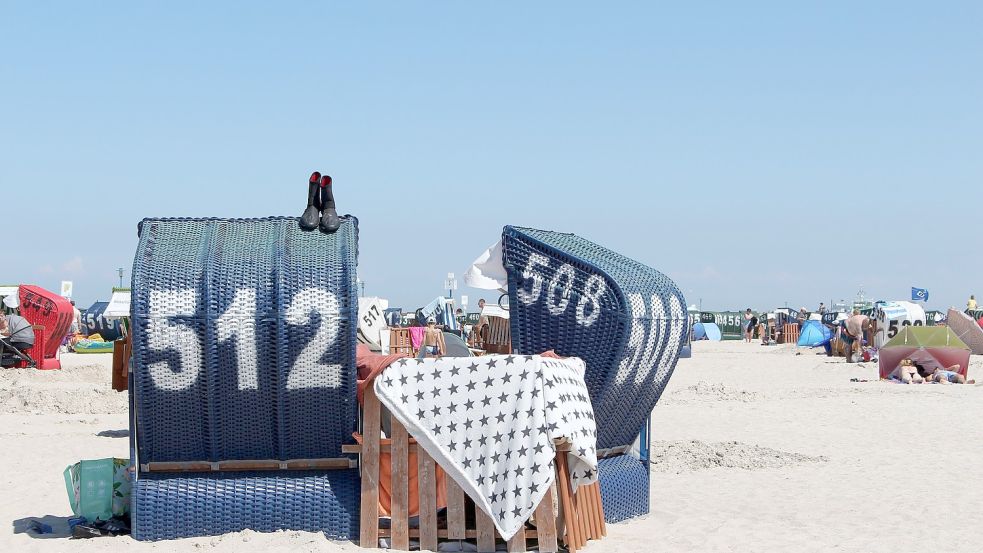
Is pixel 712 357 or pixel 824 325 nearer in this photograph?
pixel 712 357

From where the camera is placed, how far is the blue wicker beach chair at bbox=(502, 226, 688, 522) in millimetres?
7434

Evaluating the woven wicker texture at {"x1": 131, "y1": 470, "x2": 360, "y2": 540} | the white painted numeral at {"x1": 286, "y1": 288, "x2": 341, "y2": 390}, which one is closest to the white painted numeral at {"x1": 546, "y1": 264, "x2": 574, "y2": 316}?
the white painted numeral at {"x1": 286, "y1": 288, "x2": 341, "y2": 390}

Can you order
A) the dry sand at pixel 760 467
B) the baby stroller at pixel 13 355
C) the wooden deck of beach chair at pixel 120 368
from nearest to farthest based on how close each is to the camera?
the dry sand at pixel 760 467
the wooden deck of beach chair at pixel 120 368
the baby stroller at pixel 13 355

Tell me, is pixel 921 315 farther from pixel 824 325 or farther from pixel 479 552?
pixel 479 552

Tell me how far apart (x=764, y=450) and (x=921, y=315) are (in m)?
25.2

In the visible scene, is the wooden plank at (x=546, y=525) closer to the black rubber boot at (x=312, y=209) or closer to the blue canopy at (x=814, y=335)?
the black rubber boot at (x=312, y=209)

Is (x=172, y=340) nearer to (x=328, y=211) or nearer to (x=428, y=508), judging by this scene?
(x=328, y=211)

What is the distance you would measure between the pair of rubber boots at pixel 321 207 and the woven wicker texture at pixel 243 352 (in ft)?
0.85

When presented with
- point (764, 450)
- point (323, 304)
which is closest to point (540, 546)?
point (323, 304)

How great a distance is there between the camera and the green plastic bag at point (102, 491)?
23.6 ft

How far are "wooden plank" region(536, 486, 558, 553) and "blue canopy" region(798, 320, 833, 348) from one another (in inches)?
1283

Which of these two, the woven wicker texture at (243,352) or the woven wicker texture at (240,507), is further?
the woven wicker texture at (240,507)

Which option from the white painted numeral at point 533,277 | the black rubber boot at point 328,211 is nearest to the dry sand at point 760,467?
the white painted numeral at point 533,277

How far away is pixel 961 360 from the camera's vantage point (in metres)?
21.2
